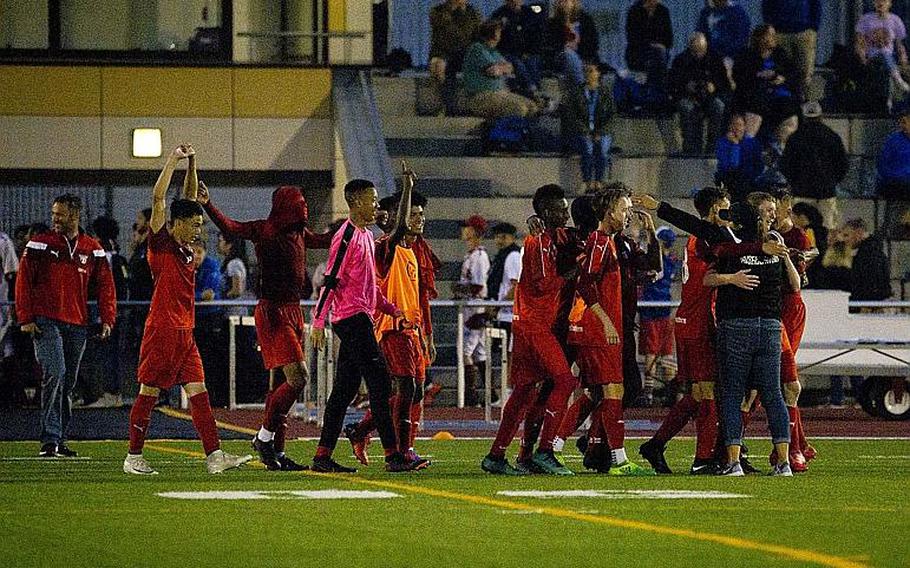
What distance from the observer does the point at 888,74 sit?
29.3 meters

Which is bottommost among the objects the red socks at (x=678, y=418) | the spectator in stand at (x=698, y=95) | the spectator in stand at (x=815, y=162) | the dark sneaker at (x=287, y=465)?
the dark sneaker at (x=287, y=465)

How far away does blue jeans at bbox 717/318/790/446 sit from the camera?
47.6 ft

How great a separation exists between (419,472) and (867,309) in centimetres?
1091

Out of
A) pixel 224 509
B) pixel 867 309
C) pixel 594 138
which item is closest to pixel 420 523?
pixel 224 509

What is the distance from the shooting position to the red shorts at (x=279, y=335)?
1506 cm

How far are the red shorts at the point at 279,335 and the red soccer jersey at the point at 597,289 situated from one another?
183 centimetres

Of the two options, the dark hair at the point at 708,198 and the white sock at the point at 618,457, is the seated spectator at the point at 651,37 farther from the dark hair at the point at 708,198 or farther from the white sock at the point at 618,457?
the white sock at the point at 618,457

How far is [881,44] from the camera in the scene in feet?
96.3

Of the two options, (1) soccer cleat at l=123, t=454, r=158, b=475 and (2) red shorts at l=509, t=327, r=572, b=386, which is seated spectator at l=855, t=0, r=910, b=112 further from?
(1) soccer cleat at l=123, t=454, r=158, b=475

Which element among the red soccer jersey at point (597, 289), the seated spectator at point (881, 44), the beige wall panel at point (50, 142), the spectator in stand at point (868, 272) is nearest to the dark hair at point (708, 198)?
the red soccer jersey at point (597, 289)

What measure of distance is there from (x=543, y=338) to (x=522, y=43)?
46.4 ft

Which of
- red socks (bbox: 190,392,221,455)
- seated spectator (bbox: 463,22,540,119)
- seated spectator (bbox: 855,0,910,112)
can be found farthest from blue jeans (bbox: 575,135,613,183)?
red socks (bbox: 190,392,221,455)

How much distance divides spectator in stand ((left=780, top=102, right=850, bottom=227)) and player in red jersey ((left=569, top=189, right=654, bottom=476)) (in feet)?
40.1

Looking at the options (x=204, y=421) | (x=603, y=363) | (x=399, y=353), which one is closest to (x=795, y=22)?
(x=399, y=353)
